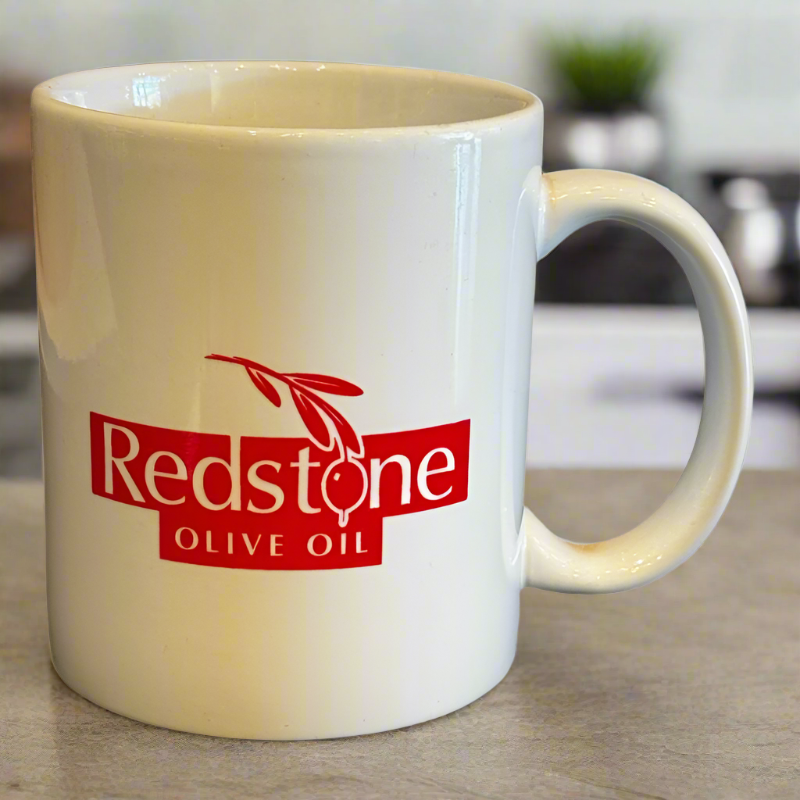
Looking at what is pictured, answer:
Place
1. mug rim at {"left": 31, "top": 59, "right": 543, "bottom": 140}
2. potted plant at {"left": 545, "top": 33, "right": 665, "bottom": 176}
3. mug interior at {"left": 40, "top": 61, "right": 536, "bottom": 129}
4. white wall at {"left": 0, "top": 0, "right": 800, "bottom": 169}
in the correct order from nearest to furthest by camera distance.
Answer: mug rim at {"left": 31, "top": 59, "right": 543, "bottom": 140}, mug interior at {"left": 40, "top": 61, "right": 536, "bottom": 129}, potted plant at {"left": 545, "top": 33, "right": 665, "bottom": 176}, white wall at {"left": 0, "top": 0, "right": 800, "bottom": 169}

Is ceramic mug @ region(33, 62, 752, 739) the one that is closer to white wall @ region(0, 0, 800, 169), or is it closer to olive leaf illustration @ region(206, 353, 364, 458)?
olive leaf illustration @ region(206, 353, 364, 458)

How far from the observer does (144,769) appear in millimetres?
364

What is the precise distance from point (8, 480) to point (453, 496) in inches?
12.9

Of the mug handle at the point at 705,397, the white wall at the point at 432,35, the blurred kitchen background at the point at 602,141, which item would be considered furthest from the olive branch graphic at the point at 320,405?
the white wall at the point at 432,35

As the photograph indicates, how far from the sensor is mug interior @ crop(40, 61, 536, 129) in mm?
454

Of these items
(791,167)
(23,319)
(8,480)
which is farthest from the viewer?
(791,167)

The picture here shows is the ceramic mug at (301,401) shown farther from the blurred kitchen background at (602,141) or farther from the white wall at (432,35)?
the white wall at (432,35)

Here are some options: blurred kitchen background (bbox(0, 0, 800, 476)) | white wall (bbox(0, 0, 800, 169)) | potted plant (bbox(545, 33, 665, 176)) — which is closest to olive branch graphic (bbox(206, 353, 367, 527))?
blurred kitchen background (bbox(0, 0, 800, 476))

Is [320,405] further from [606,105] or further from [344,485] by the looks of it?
[606,105]

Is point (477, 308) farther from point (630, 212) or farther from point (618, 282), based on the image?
point (618, 282)

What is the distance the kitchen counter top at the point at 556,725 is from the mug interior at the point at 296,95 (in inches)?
8.6

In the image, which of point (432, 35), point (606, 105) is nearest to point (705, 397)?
point (606, 105)

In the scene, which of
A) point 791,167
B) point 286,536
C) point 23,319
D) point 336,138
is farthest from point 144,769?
point 791,167

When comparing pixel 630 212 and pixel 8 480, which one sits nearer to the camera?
pixel 630 212
